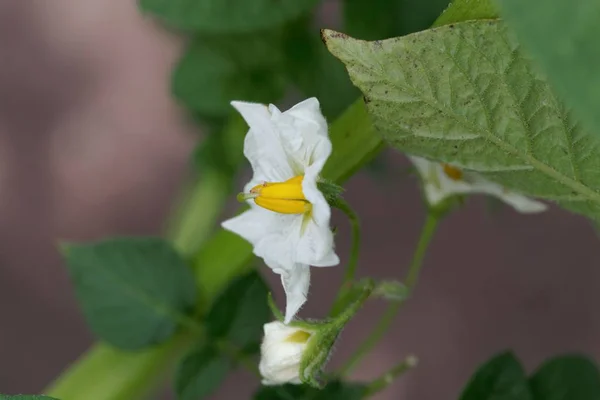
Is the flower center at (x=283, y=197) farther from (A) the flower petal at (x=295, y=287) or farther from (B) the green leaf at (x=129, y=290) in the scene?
(B) the green leaf at (x=129, y=290)

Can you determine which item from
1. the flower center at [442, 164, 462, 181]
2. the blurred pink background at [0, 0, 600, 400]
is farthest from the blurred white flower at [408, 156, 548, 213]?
the blurred pink background at [0, 0, 600, 400]

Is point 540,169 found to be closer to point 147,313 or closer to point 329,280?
point 147,313

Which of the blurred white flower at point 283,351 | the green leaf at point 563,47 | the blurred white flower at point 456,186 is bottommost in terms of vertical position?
Answer: the blurred white flower at point 283,351

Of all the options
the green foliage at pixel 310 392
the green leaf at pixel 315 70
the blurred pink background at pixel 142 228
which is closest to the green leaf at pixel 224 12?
the green leaf at pixel 315 70

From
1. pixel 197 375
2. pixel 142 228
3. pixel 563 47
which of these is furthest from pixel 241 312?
pixel 142 228

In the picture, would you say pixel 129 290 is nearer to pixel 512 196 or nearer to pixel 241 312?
pixel 241 312

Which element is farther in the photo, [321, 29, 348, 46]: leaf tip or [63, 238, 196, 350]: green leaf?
[63, 238, 196, 350]: green leaf

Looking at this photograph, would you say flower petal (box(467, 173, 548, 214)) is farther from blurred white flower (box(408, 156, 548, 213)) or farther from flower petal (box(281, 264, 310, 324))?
flower petal (box(281, 264, 310, 324))
